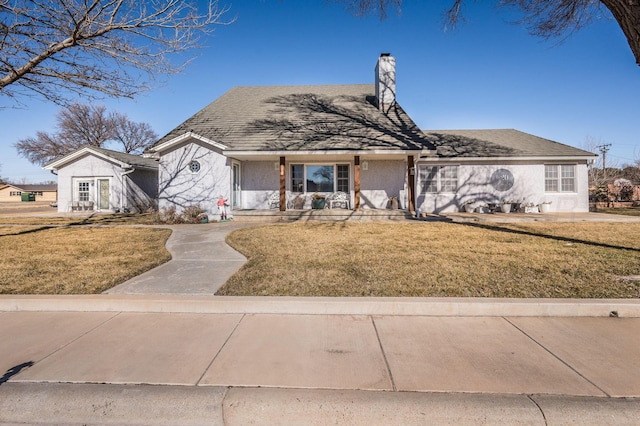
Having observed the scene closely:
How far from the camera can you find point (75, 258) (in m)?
7.00

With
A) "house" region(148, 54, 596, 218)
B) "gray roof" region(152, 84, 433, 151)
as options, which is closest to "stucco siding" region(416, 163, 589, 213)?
"house" region(148, 54, 596, 218)

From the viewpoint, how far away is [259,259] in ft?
22.0

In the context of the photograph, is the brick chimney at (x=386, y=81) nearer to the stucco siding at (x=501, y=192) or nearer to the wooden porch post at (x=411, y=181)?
the stucco siding at (x=501, y=192)

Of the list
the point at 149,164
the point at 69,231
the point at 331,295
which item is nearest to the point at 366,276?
the point at 331,295

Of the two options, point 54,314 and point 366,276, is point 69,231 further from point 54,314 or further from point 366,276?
point 366,276

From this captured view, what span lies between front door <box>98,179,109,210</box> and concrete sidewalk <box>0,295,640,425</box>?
1828 cm

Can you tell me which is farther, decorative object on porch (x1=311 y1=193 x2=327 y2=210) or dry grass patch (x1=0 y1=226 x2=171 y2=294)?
decorative object on porch (x1=311 y1=193 x2=327 y2=210)

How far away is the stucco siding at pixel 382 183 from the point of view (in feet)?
53.7

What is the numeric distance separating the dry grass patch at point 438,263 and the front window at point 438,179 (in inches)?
284

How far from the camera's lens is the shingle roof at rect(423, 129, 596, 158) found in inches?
664

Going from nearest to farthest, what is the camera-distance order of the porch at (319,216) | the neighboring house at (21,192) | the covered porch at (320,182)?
the porch at (319,216) < the covered porch at (320,182) < the neighboring house at (21,192)

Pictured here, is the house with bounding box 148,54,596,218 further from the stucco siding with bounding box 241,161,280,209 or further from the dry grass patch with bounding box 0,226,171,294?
the dry grass patch with bounding box 0,226,171,294

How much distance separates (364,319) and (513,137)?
1956 centimetres

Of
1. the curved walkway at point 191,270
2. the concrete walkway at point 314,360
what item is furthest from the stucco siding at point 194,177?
the concrete walkway at point 314,360
